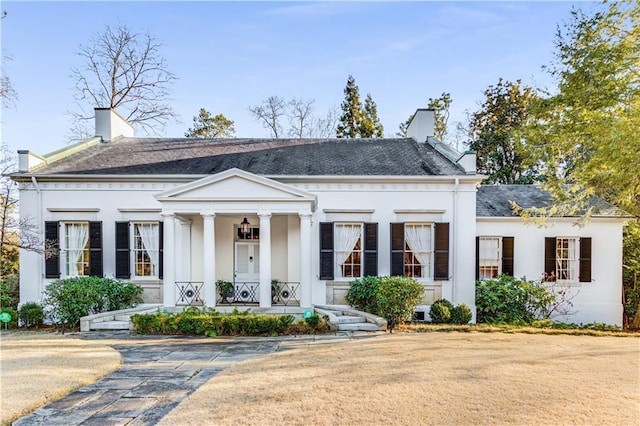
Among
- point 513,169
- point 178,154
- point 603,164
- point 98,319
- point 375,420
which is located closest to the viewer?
point 375,420

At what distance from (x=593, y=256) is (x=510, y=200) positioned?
3634 millimetres

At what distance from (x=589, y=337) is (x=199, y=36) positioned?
48.3 ft

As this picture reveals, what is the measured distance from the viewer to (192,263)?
14055 mm

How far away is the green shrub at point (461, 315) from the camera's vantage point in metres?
13.1

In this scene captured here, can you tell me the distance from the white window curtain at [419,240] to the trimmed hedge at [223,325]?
4.82m

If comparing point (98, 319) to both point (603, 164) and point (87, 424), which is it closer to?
point (87, 424)

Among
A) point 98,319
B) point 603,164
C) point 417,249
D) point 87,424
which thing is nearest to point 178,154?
point 98,319

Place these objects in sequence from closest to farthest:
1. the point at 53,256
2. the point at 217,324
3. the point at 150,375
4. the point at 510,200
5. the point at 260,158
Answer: the point at 150,375, the point at 217,324, the point at 53,256, the point at 260,158, the point at 510,200

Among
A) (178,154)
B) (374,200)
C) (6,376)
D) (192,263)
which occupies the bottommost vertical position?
(6,376)

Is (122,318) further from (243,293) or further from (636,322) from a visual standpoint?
(636,322)

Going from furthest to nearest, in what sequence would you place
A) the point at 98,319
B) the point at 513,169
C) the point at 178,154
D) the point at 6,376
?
the point at 513,169 < the point at 178,154 < the point at 98,319 < the point at 6,376

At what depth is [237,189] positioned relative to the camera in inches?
489

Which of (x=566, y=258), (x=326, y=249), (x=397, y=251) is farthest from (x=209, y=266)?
(x=566, y=258)

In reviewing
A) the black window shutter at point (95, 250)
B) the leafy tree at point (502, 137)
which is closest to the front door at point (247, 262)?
the black window shutter at point (95, 250)
